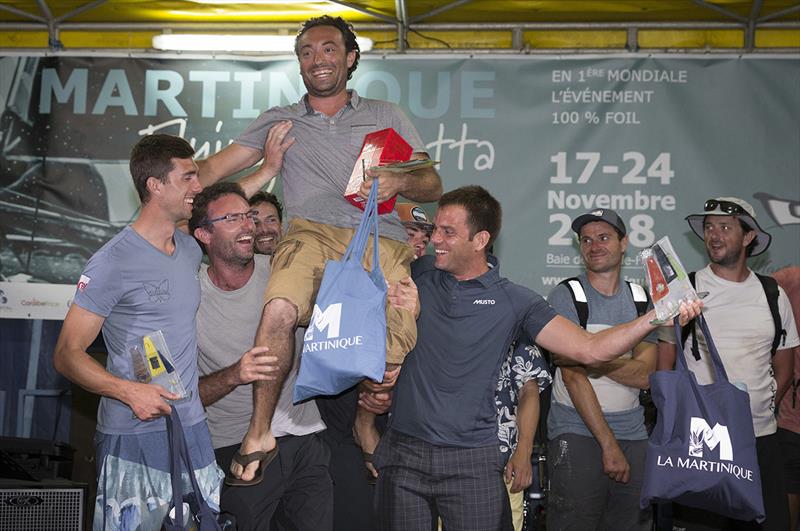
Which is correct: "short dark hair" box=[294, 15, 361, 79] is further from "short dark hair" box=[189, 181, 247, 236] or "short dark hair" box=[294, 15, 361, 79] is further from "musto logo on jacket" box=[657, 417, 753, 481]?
"musto logo on jacket" box=[657, 417, 753, 481]

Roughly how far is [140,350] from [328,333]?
73cm

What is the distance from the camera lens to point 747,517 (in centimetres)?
393

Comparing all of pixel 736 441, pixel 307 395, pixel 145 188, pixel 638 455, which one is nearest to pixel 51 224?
pixel 145 188

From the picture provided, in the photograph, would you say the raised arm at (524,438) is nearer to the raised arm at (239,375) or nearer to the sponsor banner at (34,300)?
the raised arm at (239,375)

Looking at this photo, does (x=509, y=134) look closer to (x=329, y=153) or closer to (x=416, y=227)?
(x=416, y=227)

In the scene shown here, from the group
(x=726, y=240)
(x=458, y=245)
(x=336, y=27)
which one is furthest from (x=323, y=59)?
(x=726, y=240)

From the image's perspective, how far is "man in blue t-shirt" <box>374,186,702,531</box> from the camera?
4.18 meters

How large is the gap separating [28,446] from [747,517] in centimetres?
383

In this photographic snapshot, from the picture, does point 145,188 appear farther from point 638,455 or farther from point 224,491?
point 638,455

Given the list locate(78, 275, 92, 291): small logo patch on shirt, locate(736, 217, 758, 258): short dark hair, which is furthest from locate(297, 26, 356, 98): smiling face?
locate(736, 217, 758, 258): short dark hair

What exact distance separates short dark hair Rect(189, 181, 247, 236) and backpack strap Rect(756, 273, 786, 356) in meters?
3.05

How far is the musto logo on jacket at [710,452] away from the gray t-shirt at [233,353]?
173 centimetres

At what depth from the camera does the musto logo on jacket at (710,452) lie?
388 centimetres

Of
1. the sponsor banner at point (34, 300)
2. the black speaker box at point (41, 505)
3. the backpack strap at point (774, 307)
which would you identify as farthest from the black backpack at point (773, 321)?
the sponsor banner at point (34, 300)
